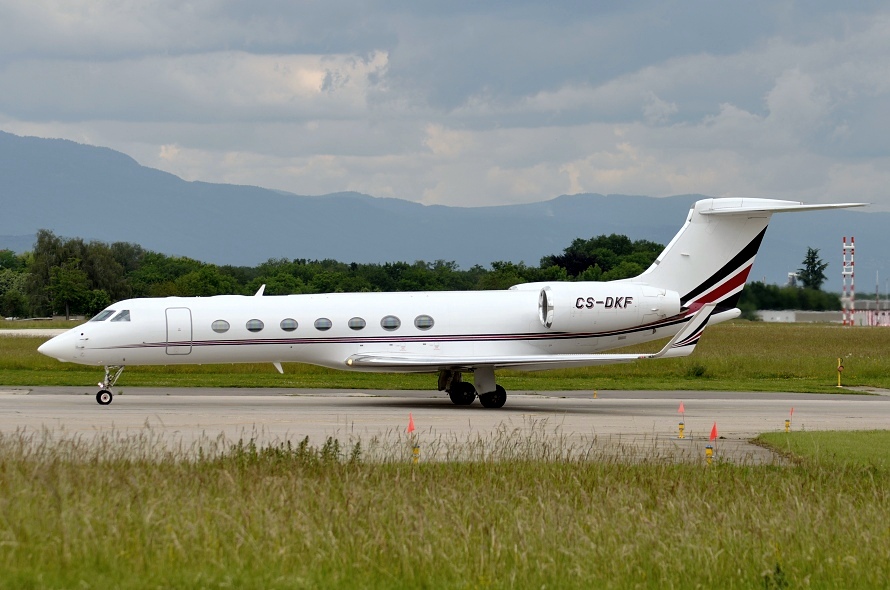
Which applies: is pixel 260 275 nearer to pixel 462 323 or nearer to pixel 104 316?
pixel 104 316

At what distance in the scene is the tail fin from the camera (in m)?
27.9

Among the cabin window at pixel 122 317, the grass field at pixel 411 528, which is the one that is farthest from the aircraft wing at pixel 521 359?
the grass field at pixel 411 528

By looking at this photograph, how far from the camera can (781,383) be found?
35.3m

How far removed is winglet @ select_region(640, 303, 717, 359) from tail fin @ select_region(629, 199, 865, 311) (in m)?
2.32

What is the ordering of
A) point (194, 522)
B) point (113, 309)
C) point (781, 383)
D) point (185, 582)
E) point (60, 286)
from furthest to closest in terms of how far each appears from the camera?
1. point (60, 286)
2. point (781, 383)
3. point (113, 309)
4. point (194, 522)
5. point (185, 582)

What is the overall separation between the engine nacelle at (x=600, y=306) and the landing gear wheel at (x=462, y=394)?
243 cm

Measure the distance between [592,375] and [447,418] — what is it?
52.1ft

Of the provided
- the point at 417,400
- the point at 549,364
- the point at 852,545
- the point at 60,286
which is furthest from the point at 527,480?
the point at 60,286

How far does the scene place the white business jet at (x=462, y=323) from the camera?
25734mm

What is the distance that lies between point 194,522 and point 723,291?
21022mm

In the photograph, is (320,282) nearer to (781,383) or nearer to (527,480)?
(781,383)

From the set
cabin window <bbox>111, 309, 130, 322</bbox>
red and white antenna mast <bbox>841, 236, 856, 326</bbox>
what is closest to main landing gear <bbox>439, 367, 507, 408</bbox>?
cabin window <bbox>111, 309, 130, 322</bbox>

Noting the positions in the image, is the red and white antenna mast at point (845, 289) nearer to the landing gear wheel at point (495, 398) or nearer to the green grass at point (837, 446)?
the landing gear wheel at point (495, 398)

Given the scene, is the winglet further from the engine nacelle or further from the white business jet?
the engine nacelle
